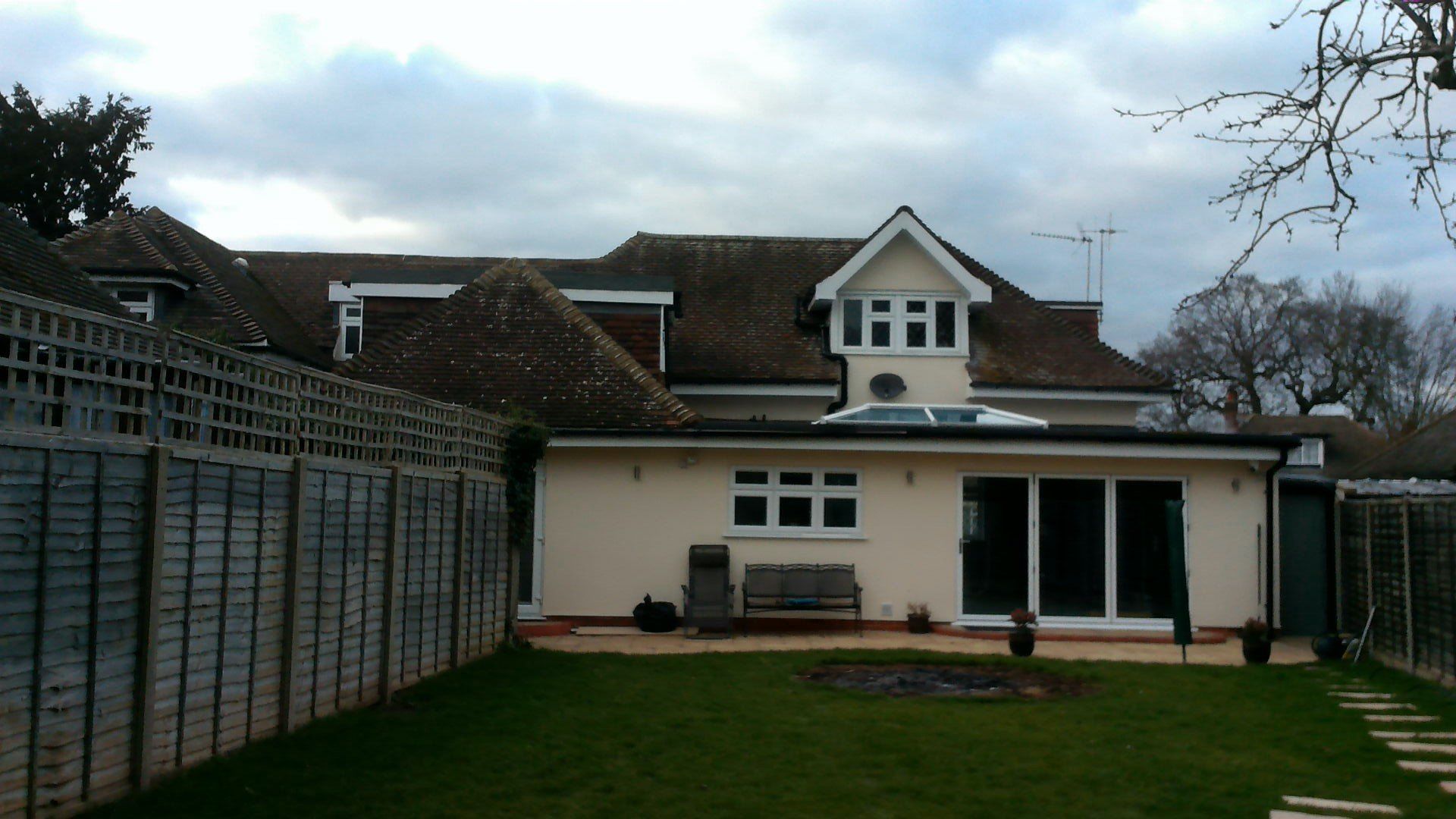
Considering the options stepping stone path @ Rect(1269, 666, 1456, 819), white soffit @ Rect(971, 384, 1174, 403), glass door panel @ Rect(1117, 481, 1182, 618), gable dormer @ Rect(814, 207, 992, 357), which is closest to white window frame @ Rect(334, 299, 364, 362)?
gable dormer @ Rect(814, 207, 992, 357)

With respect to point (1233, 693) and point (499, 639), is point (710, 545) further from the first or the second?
point (1233, 693)

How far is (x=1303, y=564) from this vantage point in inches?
640

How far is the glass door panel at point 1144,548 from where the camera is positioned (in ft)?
52.1

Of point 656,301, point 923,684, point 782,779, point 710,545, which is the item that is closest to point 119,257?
point 656,301

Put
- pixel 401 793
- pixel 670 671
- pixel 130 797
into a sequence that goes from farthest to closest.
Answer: pixel 670 671, pixel 401 793, pixel 130 797

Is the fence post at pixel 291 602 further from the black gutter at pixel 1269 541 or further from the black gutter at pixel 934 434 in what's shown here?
the black gutter at pixel 1269 541

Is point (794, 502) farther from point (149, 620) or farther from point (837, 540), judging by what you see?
point (149, 620)

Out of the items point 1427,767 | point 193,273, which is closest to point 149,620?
point 1427,767

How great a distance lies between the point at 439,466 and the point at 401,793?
192 inches

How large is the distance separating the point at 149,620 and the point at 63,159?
4008cm

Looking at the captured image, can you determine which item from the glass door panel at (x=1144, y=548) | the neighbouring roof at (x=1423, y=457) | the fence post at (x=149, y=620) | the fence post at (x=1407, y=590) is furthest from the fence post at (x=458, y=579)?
the neighbouring roof at (x=1423, y=457)

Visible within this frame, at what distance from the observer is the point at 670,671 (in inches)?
459

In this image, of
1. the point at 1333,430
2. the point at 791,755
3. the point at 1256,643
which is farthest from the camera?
the point at 1333,430

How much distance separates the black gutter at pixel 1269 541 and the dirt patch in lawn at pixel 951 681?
17.7 ft
